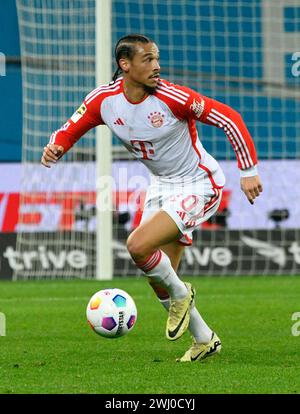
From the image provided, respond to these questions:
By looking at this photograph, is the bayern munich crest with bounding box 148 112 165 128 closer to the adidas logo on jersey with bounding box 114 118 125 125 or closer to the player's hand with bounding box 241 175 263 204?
the adidas logo on jersey with bounding box 114 118 125 125

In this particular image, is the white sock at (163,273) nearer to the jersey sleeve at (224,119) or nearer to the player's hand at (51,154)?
the jersey sleeve at (224,119)

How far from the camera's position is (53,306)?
11.1 metres

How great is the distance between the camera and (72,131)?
24.6 feet

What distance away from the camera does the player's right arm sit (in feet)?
24.2

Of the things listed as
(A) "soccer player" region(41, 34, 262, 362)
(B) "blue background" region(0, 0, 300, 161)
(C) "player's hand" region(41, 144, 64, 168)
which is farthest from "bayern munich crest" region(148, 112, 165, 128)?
(B) "blue background" region(0, 0, 300, 161)

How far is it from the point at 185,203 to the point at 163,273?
488 millimetres

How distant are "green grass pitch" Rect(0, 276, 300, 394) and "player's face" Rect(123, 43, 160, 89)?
68.7 inches

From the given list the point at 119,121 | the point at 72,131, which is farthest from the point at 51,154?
the point at 119,121

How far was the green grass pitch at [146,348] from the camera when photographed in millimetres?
5930

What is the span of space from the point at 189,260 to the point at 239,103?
9.42ft

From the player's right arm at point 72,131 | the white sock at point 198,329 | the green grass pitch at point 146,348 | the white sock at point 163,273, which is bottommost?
the green grass pitch at point 146,348

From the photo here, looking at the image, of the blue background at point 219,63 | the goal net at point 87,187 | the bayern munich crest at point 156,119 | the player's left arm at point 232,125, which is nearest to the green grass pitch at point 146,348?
the player's left arm at point 232,125
